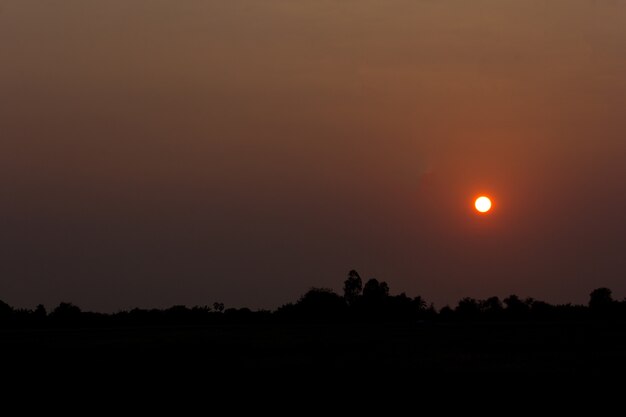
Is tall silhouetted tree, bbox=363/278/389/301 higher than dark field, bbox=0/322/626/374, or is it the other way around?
tall silhouetted tree, bbox=363/278/389/301

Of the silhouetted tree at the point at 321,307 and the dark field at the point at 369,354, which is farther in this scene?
the silhouetted tree at the point at 321,307

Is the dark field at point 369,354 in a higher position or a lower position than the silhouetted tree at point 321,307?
lower

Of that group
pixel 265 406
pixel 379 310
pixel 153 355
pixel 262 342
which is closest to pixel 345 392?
pixel 265 406

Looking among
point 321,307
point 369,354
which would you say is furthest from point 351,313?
point 369,354

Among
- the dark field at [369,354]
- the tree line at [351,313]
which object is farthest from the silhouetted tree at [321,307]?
the dark field at [369,354]

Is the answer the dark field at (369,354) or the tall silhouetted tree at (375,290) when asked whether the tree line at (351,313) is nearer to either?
the tall silhouetted tree at (375,290)

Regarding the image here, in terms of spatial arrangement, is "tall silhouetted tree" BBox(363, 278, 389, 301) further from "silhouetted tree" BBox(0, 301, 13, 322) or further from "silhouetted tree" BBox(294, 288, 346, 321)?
"silhouetted tree" BBox(0, 301, 13, 322)

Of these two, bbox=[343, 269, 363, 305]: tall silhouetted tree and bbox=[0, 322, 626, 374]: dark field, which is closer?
bbox=[0, 322, 626, 374]: dark field

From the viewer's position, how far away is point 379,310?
596 ft

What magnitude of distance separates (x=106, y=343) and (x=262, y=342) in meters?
11.4

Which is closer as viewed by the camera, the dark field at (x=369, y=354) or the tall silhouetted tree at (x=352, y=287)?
the dark field at (x=369, y=354)

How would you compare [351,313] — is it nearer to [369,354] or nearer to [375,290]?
[375,290]

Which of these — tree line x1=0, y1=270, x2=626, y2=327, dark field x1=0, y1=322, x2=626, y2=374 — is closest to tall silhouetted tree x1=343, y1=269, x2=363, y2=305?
tree line x1=0, y1=270, x2=626, y2=327

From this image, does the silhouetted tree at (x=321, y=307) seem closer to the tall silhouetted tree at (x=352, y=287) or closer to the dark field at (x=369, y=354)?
the tall silhouetted tree at (x=352, y=287)
